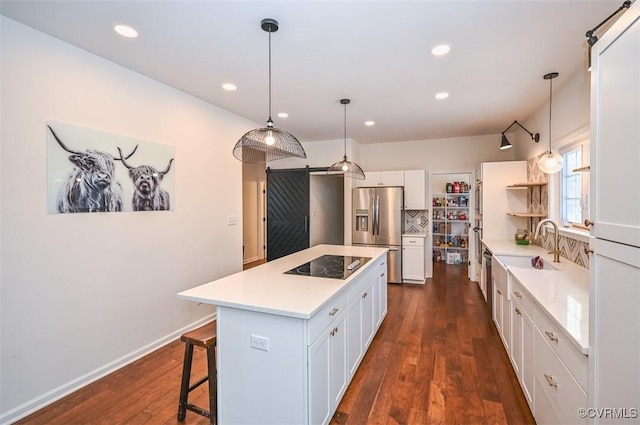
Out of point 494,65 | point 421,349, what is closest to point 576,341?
point 421,349

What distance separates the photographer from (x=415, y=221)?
6.21m

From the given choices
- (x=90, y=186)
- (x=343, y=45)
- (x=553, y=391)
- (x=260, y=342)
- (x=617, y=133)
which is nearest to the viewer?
(x=617, y=133)

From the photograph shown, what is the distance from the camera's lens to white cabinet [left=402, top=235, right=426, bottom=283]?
555cm

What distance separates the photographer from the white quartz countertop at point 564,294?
1442 mm

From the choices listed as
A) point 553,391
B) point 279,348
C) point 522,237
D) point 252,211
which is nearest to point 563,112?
point 522,237

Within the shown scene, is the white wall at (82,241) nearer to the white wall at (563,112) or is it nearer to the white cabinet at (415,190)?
the white cabinet at (415,190)

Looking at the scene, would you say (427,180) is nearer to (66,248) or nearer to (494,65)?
(494,65)

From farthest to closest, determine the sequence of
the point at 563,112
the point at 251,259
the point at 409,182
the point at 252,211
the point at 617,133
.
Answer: the point at 252,211
the point at 251,259
the point at 409,182
the point at 563,112
the point at 617,133

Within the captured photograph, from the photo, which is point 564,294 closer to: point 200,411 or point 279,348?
point 279,348

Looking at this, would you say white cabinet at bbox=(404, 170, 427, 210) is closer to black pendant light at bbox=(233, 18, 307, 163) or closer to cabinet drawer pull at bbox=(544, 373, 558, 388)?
black pendant light at bbox=(233, 18, 307, 163)

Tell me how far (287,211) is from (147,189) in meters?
3.44

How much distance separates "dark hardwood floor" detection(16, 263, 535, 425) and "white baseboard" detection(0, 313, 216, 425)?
0.15 ft

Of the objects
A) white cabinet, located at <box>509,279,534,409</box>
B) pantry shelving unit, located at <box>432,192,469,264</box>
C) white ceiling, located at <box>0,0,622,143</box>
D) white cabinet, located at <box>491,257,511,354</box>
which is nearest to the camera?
white ceiling, located at <box>0,0,622,143</box>

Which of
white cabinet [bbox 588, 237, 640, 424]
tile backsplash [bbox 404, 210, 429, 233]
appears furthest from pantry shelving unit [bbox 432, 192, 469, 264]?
white cabinet [bbox 588, 237, 640, 424]
